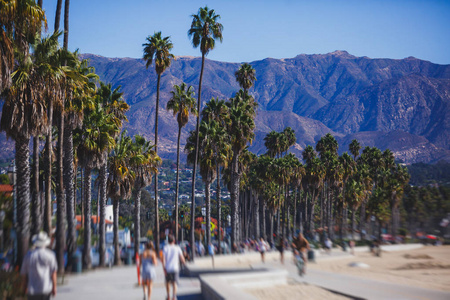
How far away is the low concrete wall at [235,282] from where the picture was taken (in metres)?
9.77

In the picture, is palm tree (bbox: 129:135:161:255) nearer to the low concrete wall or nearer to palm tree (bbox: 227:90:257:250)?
palm tree (bbox: 227:90:257:250)

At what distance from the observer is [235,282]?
12.8 m

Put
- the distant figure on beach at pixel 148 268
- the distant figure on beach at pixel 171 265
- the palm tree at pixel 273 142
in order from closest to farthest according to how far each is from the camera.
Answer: the distant figure on beach at pixel 148 268
the distant figure on beach at pixel 171 265
the palm tree at pixel 273 142

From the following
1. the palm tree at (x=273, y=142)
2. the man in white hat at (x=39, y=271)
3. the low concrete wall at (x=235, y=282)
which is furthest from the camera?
the palm tree at (x=273, y=142)

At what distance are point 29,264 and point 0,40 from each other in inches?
290

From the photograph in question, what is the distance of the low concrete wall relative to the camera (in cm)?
977

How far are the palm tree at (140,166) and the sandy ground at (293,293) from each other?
20.3 metres

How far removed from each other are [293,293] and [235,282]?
1687mm

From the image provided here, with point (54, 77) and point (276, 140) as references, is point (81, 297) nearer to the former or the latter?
point (54, 77)

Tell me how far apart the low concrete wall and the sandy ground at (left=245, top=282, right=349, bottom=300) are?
0.30m

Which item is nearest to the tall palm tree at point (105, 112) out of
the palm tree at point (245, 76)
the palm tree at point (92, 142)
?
the palm tree at point (92, 142)

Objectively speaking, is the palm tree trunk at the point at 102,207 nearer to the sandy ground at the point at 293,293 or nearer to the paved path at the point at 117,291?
the paved path at the point at 117,291

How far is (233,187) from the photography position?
4356 centimetres

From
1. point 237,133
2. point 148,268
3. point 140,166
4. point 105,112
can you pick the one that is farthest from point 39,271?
point 237,133
